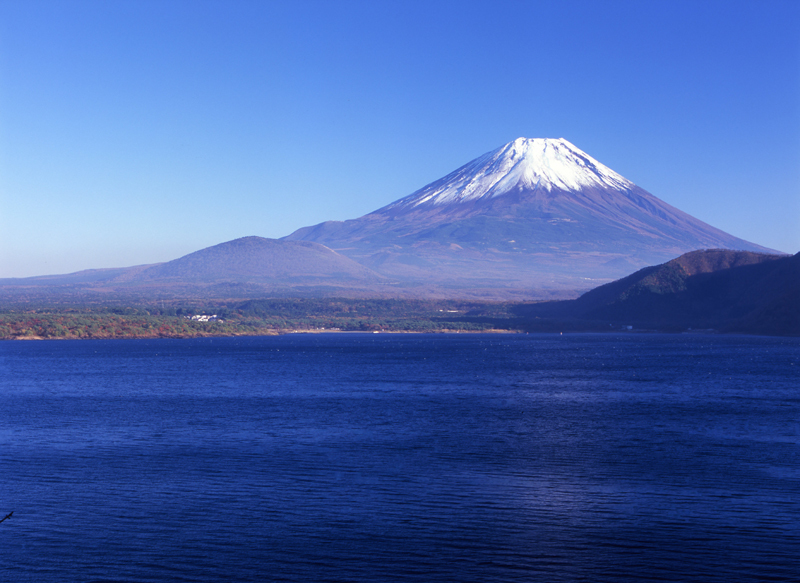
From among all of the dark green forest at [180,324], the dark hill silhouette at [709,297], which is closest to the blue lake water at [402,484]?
the dark green forest at [180,324]

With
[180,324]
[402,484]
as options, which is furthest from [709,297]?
[402,484]

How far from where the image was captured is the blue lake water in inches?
752

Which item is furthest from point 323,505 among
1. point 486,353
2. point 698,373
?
point 486,353

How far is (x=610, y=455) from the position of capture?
31406 millimetres

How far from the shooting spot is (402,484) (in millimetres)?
26266

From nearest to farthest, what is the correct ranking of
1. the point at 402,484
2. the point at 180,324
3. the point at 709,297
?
the point at 402,484 → the point at 180,324 → the point at 709,297

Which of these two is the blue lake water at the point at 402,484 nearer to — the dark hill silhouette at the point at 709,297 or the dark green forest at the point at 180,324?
the dark green forest at the point at 180,324

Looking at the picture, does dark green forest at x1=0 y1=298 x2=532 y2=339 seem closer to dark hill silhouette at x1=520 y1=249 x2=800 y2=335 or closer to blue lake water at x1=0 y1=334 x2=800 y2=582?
dark hill silhouette at x1=520 y1=249 x2=800 y2=335

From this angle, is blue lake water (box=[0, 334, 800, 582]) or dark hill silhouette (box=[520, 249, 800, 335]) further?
dark hill silhouette (box=[520, 249, 800, 335])

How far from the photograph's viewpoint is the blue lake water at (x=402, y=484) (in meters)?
19.1

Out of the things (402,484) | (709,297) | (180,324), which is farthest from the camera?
(709,297)

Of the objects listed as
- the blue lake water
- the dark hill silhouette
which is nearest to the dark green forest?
the dark hill silhouette

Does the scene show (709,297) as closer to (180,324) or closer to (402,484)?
(180,324)

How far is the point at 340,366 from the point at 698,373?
33451 mm
